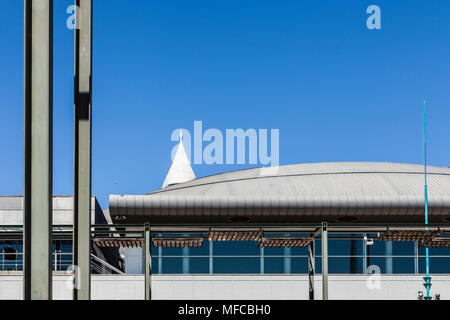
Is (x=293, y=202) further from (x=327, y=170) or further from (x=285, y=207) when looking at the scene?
(x=327, y=170)

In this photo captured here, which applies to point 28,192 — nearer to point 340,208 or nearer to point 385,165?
point 340,208

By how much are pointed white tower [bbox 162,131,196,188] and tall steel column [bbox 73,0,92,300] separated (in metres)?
113

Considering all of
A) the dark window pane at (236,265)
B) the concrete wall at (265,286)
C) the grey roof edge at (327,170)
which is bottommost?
the concrete wall at (265,286)

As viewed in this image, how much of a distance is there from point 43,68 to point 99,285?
23.1m

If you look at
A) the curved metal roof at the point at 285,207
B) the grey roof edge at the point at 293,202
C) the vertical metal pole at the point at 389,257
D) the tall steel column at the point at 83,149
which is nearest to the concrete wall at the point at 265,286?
the vertical metal pole at the point at 389,257

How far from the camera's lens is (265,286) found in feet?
102

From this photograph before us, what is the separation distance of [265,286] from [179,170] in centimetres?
9552

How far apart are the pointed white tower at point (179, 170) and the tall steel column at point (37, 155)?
11575 cm

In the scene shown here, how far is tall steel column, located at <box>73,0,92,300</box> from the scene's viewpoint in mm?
10695

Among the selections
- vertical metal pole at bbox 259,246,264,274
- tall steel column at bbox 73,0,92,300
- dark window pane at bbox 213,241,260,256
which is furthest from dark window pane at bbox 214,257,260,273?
tall steel column at bbox 73,0,92,300

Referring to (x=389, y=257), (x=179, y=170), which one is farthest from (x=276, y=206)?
(x=179, y=170)

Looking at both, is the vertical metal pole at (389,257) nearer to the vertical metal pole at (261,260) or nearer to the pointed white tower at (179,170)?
the vertical metal pole at (261,260)

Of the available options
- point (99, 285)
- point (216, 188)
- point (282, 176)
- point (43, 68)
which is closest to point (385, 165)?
point (282, 176)

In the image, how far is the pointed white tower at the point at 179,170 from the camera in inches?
4910
